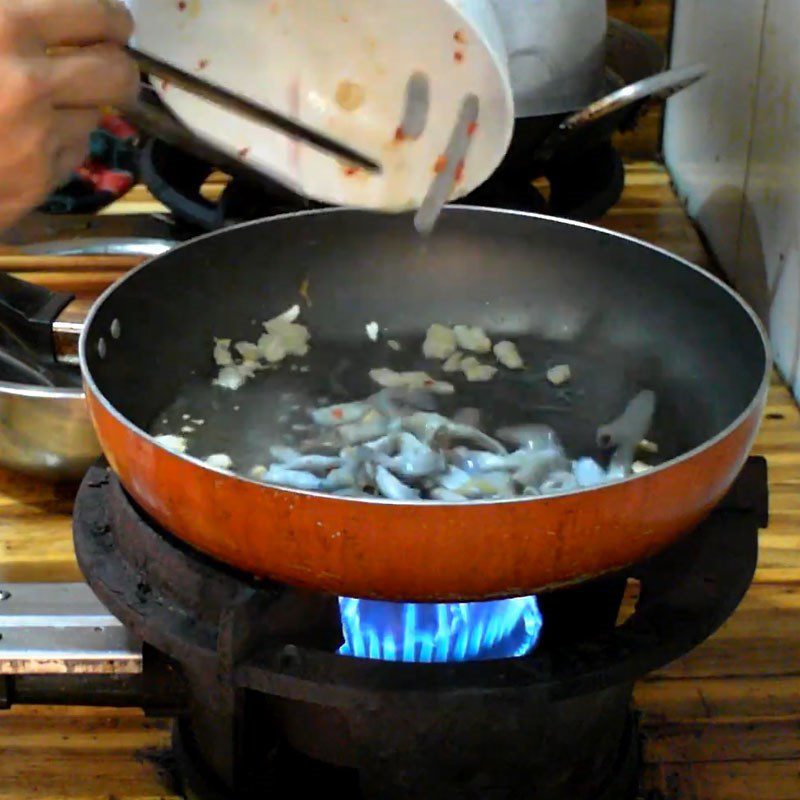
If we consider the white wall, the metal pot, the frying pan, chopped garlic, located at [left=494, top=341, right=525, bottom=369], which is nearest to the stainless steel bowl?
the metal pot

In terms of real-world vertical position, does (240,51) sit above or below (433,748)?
above

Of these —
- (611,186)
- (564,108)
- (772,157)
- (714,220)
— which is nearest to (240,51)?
(564,108)

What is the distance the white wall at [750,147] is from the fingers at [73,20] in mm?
685

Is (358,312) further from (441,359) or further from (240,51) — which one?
(240,51)

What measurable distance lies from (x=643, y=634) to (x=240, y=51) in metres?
0.48

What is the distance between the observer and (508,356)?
806mm

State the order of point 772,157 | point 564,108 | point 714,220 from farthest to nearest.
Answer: point 714,220 < point 772,157 < point 564,108

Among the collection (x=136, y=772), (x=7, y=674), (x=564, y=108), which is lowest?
(x=136, y=772)

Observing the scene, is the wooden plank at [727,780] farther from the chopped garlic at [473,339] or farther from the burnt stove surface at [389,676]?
the chopped garlic at [473,339]

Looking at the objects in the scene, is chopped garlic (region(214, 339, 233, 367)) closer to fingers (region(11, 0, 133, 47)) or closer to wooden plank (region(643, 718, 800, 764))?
fingers (region(11, 0, 133, 47))

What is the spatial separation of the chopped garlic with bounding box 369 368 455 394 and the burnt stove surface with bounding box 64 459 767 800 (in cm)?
21

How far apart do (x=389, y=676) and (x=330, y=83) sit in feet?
1.41

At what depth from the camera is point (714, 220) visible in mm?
1253

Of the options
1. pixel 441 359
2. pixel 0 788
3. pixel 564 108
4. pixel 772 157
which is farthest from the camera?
pixel 772 157
